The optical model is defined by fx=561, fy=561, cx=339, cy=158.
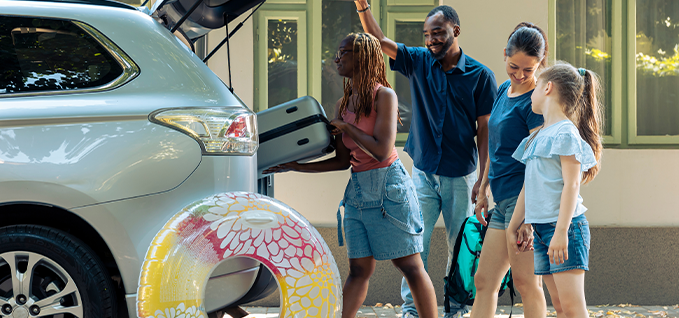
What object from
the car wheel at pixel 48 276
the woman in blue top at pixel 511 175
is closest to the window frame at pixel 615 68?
the woman in blue top at pixel 511 175

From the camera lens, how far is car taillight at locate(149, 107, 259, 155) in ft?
7.89

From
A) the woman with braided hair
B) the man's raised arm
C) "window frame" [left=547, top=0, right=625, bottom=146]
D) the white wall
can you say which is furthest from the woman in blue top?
"window frame" [left=547, top=0, right=625, bottom=146]

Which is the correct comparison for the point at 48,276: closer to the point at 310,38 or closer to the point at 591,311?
the point at 310,38

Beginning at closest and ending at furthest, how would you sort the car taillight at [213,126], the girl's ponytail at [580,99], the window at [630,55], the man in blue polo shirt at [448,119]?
the car taillight at [213,126]
the girl's ponytail at [580,99]
the man in blue polo shirt at [448,119]
the window at [630,55]

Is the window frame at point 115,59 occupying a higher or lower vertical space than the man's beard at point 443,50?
lower

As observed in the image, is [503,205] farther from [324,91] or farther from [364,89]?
[324,91]

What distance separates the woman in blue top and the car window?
1907mm

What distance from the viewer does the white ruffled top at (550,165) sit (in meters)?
2.46

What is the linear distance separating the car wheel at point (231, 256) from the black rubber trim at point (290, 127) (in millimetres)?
744

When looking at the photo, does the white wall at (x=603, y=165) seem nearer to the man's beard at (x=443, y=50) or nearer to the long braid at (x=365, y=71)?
the man's beard at (x=443, y=50)

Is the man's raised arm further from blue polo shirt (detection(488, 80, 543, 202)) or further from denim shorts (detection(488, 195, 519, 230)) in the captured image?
denim shorts (detection(488, 195, 519, 230))

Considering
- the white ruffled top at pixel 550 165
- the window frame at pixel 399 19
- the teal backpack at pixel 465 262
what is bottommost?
the teal backpack at pixel 465 262

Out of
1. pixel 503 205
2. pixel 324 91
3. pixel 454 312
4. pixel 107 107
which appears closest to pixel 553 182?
pixel 503 205

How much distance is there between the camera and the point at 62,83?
2492 mm
